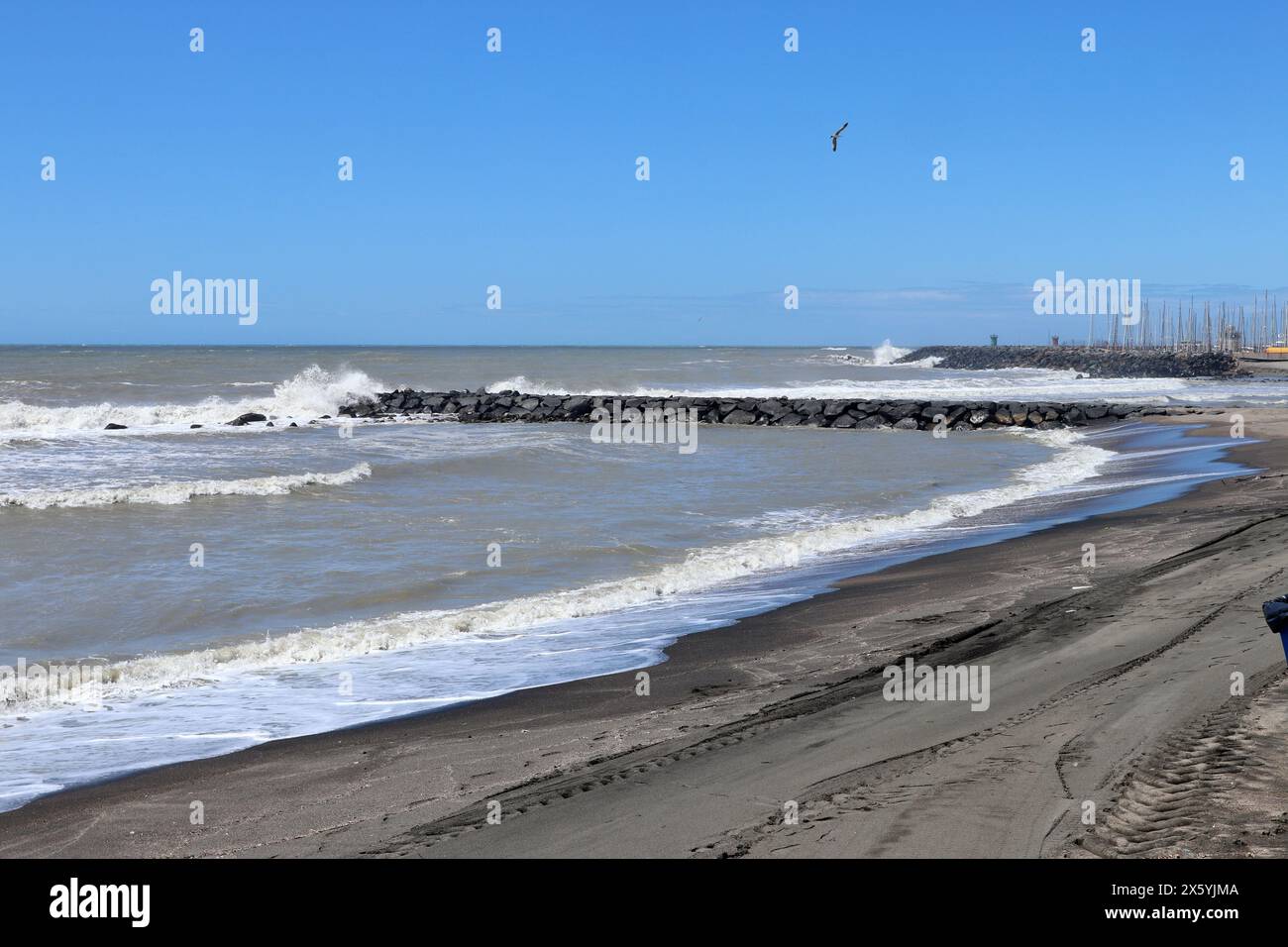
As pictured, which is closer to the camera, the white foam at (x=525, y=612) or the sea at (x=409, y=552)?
the sea at (x=409, y=552)

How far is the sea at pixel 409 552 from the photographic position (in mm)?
7398

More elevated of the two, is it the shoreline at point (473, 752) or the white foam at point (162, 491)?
the white foam at point (162, 491)

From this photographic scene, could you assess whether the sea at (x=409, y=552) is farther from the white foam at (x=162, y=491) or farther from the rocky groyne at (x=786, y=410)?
the rocky groyne at (x=786, y=410)

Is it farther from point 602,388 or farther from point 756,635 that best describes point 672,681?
point 602,388

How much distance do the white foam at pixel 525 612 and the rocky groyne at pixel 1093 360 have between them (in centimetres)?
6718

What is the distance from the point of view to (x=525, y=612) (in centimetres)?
991

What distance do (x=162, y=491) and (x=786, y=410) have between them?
86.8 ft

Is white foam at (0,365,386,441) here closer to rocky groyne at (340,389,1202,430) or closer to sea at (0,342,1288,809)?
rocky groyne at (340,389,1202,430)

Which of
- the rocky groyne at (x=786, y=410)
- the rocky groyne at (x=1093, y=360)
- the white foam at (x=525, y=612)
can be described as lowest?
the white foam at (x=525, y=612)

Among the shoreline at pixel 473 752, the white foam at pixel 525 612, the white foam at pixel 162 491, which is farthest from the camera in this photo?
the white foam at pixel 162 491

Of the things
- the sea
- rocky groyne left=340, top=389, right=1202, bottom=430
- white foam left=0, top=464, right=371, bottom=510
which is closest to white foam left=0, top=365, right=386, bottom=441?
rocky groyne left=340, top=389, right=1202, bottom=430

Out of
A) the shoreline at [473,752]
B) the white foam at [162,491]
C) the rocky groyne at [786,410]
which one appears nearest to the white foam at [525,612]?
the shoreline at [473,752]

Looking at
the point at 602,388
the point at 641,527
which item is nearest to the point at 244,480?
the point at 641,527
